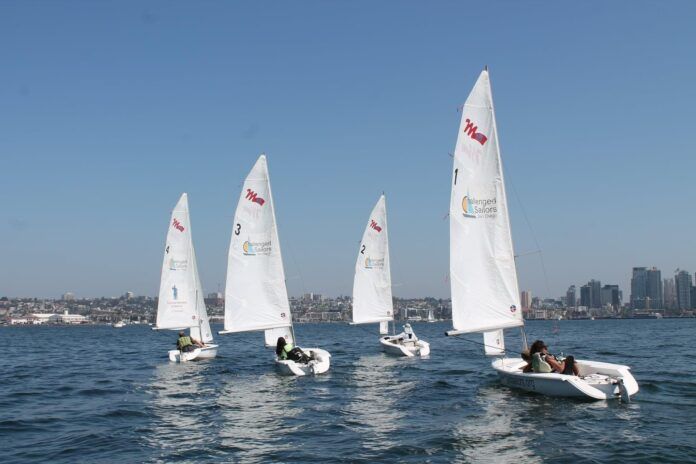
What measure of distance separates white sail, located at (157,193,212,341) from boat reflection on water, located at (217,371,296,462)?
44.4ft

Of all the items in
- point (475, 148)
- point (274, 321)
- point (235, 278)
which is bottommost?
point (274, 321)

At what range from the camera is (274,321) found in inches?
1187

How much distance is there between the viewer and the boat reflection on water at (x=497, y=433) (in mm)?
13250

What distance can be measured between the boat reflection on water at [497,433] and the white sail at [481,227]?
2902mm

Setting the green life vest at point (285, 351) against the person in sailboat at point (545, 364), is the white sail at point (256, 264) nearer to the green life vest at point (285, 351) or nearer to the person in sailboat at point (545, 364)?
the green life vest at point (285, 351)

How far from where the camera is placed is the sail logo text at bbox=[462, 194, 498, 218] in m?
21.3

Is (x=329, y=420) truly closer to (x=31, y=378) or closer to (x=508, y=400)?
(x=508, y=400)

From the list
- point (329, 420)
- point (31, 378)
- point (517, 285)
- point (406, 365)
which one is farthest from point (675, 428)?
point (31, 378)

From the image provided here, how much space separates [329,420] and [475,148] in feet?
31.9

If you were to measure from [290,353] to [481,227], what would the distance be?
1012 centimetres

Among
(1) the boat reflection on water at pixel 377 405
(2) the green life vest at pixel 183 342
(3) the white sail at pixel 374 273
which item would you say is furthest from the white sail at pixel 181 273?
(1) the boat reflection on water at pixel 377 405

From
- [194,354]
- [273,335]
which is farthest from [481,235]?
[194,354]

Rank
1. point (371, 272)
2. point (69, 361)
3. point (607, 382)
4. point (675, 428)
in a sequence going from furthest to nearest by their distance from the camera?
point (371, 272) → point (69, 361) → point (607, 382) → point (675, 428)

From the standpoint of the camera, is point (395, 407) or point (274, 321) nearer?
point (395, 407)
